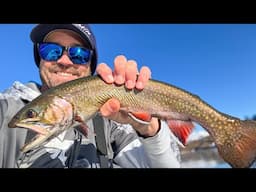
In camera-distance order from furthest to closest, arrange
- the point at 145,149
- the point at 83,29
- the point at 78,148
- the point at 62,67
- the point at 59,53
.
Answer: the point at 83,29, the point at 62,67, the point at 59,53, the point at 78,148, the point at 145,149

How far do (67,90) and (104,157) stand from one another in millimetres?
944

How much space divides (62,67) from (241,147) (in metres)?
2.49

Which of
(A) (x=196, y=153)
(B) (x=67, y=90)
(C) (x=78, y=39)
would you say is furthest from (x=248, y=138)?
(A) (x=196, y=153)

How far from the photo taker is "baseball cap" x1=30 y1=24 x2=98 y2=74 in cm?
478

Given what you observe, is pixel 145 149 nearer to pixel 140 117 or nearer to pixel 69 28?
pixel 140 117

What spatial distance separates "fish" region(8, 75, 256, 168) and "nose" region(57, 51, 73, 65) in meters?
0.97

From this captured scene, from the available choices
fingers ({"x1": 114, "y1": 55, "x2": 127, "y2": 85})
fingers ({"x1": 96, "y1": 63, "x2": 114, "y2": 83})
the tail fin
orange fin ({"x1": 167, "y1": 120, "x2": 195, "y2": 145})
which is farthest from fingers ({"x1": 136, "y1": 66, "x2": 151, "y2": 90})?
the tail fin

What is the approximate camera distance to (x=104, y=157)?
4051 millimetres

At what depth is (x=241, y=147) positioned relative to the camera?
11.6 ft

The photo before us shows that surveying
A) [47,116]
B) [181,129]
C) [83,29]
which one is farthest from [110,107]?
[83,29]

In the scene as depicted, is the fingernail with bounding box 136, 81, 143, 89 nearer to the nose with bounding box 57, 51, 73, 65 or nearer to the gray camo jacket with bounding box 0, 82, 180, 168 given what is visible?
the gray camo jacket with bounding box 0, 82, 180, 168
